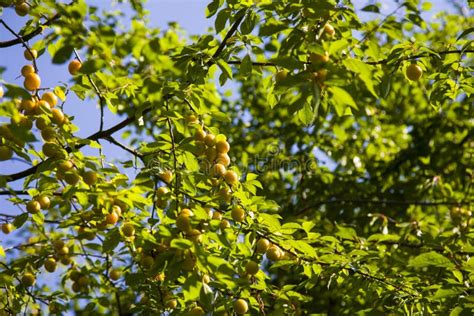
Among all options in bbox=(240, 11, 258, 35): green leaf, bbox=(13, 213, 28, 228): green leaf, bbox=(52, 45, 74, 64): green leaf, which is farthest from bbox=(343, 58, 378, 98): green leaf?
bbox=(13, 213, 28, 228): green leaf

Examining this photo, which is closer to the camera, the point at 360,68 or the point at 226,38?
the point at 360,68

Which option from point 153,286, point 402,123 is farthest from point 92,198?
point 402,123

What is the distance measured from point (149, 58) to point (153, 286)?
1405mm

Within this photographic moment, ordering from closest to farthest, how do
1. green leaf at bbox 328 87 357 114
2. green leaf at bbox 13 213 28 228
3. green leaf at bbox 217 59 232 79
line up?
green leaf at bbox 328 87 357 114 → green leaf at bbox 217 59 232 79 → green leaf at bbox 13 213 28 228

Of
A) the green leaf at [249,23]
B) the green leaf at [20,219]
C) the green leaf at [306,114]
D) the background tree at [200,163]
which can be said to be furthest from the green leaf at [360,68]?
the green leaf at [20,219]

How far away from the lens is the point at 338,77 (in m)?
1.56

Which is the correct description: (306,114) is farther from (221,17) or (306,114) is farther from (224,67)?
(221,17)

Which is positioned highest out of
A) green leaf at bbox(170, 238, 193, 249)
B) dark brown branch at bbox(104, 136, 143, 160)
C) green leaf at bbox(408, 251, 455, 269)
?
dark brown branch at bbox(104, 136, 143, 160)

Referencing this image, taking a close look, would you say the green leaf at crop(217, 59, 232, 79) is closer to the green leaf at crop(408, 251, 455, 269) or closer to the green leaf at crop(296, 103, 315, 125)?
the green leaf at crop(296, 103, 315, 125)

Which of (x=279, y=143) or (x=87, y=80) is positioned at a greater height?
(x=279, y=143)

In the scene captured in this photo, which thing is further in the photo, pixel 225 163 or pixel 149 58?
pixel 225 163

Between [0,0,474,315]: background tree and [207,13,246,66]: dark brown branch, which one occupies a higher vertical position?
[207,13,246,66]: dark brown branch

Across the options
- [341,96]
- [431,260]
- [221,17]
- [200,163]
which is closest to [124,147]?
[200,163]

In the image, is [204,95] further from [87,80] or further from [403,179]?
[403,179]
